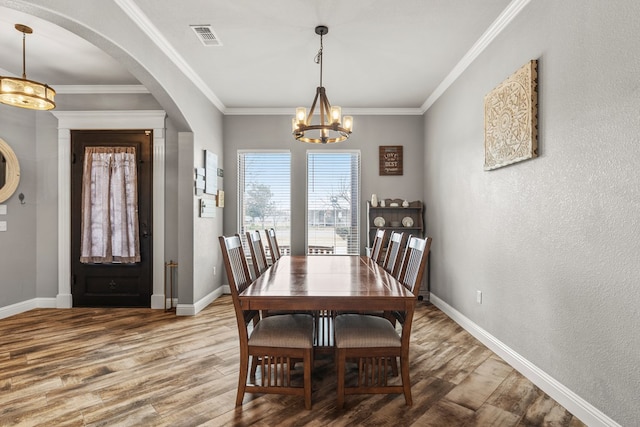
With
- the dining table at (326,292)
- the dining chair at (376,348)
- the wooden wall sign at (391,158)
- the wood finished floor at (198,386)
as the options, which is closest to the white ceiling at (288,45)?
the wooden wall sign at (391,158)

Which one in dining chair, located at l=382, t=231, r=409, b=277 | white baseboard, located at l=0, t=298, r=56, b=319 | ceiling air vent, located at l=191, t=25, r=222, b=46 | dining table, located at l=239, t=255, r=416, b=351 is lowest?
white baseboard, located at l=0, t=298, r=56, b=319

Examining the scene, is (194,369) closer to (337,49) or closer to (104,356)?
(104,356)

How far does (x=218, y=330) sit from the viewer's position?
3525 mm

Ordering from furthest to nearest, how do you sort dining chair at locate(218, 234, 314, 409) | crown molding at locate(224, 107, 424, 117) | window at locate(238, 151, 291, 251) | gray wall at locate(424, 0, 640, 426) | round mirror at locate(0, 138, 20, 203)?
window at locate(238, 151, 291, 251) < crown molding at locate(224, 107, 424, 117) < round mirror at locate(0, 138, 20, 203) < dining chair at locate(218, 234, 314, 409) < gray wall at locate(424, 0, 640, 426)

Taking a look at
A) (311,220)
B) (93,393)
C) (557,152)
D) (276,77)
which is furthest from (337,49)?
(93,393)

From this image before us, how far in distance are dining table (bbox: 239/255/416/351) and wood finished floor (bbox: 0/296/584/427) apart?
2.02ft

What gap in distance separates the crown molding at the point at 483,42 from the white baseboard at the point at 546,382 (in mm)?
2664

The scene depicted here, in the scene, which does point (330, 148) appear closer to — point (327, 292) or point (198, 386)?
point (327, 292)

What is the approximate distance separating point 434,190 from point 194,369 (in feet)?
11.9

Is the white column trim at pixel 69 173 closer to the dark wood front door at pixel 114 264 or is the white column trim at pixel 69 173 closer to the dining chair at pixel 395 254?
the dark wood front door at pixel 114 264

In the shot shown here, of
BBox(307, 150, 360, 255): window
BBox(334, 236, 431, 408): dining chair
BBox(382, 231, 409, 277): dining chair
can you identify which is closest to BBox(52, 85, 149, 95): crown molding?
BBox(307, 150, 360, 255): window

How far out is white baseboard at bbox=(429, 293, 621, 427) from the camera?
191 centimetres

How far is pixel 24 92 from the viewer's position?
2879 mm

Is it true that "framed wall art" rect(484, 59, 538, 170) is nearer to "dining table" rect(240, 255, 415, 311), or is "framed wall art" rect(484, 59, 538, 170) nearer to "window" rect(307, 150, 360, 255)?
"dining table" rect(240, 255, 415, 311)
